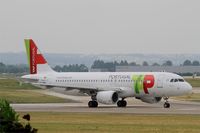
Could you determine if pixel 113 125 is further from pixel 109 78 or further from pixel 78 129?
pixel 109 78

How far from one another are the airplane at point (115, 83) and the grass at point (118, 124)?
16.2 meters

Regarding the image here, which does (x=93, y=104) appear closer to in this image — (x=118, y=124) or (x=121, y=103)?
(x=121, y=103)

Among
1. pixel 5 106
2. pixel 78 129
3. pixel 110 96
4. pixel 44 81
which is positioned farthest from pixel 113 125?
pixel 44 81

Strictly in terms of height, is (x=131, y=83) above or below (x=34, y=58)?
below

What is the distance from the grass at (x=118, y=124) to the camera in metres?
35.8

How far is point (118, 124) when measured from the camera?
132ft

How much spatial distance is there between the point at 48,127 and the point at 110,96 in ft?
85.9

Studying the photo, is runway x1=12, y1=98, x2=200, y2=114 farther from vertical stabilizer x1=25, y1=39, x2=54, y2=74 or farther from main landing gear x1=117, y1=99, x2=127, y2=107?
vertical stabilizer x1=25, y1=39, x2=54, y2=74

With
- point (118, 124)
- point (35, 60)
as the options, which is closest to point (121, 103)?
point (35, 60)

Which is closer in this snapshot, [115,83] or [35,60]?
[115,83]

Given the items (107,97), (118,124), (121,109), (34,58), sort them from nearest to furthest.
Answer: (118,124) → (121,109) → (107,97) → (34,58)

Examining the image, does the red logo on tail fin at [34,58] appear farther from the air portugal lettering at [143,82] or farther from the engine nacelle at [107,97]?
Result: the air portugal lettering at [143,82]

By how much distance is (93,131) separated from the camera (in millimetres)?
35156

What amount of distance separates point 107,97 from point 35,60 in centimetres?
1119
